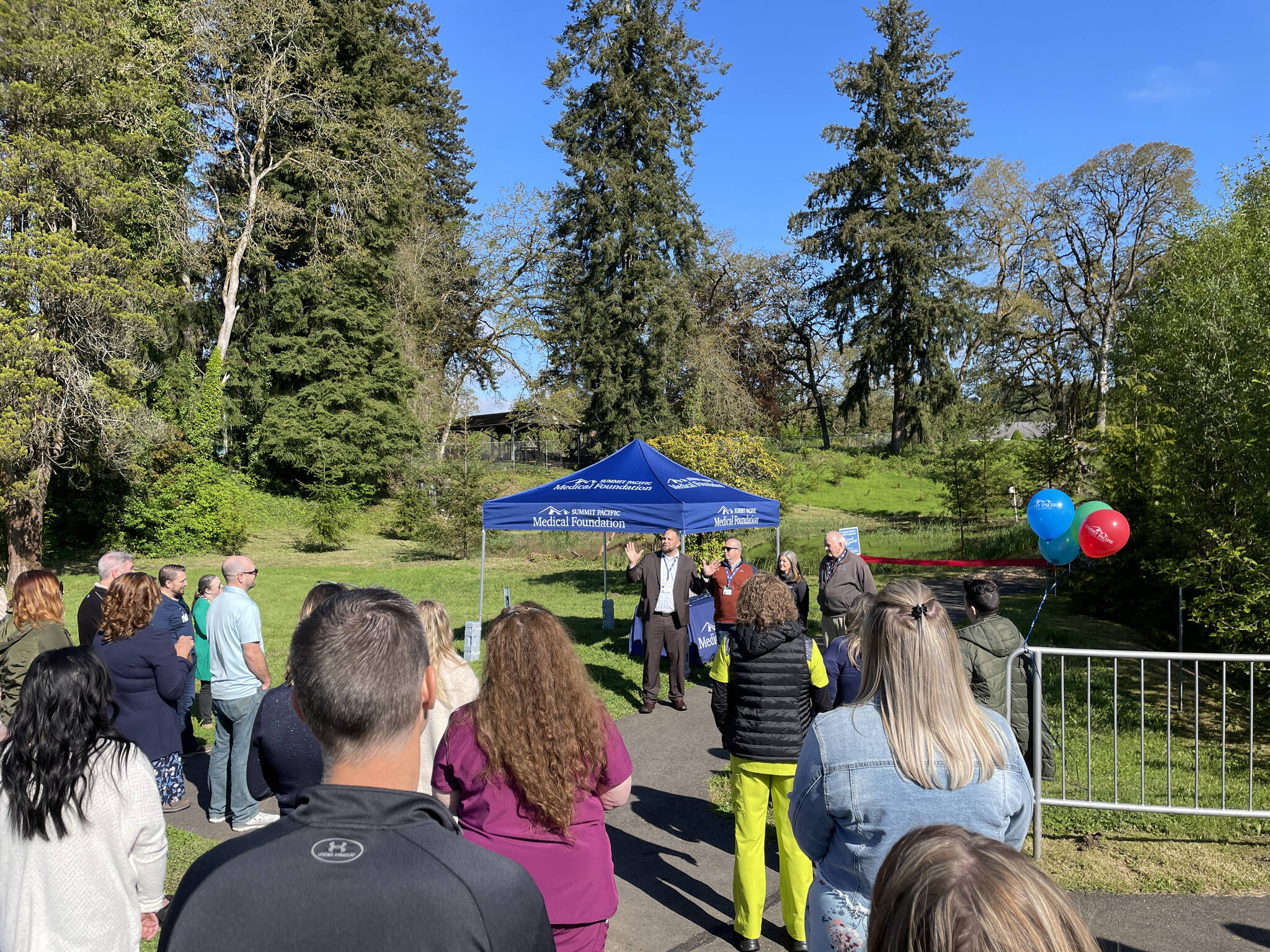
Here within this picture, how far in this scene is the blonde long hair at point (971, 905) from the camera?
1132 mm

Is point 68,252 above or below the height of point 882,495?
above


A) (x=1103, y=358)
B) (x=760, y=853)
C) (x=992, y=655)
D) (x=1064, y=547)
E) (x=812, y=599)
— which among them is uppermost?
(x=1103, y=358)

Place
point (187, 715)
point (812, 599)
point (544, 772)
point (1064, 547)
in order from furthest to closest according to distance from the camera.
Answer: point (812, 599), point (1064, 547), point (187, 715), point (544, 772)

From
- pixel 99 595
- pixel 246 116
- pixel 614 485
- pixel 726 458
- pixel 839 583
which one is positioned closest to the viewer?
pixel 99 595

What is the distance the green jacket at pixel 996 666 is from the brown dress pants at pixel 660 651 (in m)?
4.35

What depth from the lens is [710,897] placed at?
4996 millimetres

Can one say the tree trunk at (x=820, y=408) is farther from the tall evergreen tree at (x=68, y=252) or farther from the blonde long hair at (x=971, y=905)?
the blonde long hair at (x=971, y=905)

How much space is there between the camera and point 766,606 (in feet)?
13.9

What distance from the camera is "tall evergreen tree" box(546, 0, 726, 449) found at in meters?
32.0

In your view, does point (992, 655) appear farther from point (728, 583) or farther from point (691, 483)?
point (691, 483)

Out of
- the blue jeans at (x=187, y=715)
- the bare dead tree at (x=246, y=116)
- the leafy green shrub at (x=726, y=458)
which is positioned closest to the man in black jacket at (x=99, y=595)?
the blue jeans at (x=187, y=715)

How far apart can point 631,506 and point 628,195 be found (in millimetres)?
24431

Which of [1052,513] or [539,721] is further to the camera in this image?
[1052,513]

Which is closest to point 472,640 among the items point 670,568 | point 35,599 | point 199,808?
point 670,568
